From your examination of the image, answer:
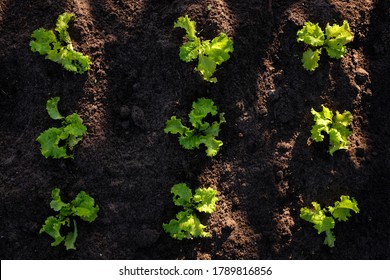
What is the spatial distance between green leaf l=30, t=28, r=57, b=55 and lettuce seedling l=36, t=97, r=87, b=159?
1.28ft

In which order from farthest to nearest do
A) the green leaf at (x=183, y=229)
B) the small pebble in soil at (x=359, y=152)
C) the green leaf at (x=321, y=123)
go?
the small pebble in soil at (x=359, y=152), the green leaf at (x=321, y=123), the green leaf at (x=183, y=229)

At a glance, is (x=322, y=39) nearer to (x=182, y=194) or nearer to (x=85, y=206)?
(x=182, y=194)

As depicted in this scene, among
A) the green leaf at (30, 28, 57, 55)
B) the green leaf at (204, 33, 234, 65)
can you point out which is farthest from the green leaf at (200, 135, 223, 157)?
the green leaf at (30, 28, 57, 55)

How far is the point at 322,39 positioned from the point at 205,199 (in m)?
1.55

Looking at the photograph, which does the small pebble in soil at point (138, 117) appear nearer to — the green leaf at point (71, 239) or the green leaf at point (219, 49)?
the green leaf at point (219, 49)

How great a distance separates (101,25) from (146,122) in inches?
34.4

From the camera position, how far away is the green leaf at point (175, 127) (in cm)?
353

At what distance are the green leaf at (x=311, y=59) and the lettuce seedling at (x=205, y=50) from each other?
60cm

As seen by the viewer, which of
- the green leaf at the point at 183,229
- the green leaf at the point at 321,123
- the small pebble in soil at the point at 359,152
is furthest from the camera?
the small pebble in soil at the point at 359,152

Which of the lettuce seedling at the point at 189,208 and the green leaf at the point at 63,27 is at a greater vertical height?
the green leaf at the point at 63,27

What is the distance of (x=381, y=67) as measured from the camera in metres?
3.84

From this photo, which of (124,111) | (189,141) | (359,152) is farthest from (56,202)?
(359,152)

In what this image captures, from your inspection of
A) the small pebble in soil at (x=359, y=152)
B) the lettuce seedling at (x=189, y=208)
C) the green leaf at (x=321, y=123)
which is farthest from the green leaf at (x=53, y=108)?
the small pebble in soil at (x=359, y=152)

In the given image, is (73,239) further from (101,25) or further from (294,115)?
(294,115)
